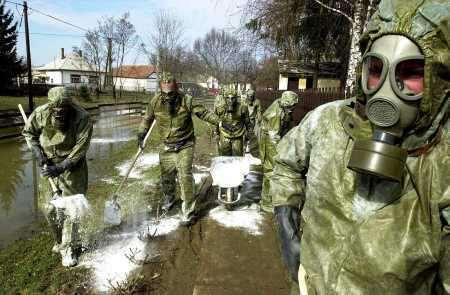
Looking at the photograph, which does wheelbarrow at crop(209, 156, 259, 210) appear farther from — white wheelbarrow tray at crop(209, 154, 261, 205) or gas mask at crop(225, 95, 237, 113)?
gas mask at crop(225, 95, 237, 113)

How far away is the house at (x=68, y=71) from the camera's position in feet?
220

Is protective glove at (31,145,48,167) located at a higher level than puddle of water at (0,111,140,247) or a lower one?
higher

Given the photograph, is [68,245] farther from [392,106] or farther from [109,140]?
[109,140]

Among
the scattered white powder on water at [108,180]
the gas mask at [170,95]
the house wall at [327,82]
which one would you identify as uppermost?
the house wall at [327,82]

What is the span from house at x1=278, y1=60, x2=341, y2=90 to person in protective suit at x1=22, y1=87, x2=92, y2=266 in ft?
45.7

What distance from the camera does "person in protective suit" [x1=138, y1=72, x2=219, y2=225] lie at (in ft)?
17.0

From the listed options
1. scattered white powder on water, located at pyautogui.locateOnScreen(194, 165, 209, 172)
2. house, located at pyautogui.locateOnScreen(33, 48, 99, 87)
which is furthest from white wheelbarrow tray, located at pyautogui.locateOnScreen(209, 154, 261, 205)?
house, located at pyautogui.locateOnScreen(33, 48, 99, 87)

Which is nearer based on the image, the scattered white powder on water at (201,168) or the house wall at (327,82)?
the scattered white powder on water at (201,168)

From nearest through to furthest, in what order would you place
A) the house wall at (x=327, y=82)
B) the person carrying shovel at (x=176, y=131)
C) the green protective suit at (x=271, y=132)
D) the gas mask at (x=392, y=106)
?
the gas mask at (x=392, y=106) < the person carrying shovel at (x=176, y=131) < the green protective suit at (x=271, y=132) < the house wall at (x=327, y=82)

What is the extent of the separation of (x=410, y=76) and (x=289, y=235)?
784 millimetres

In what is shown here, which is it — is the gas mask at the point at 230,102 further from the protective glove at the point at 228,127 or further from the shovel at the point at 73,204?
the shovel at the point at 73,204

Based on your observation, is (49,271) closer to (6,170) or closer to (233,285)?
(233,285)

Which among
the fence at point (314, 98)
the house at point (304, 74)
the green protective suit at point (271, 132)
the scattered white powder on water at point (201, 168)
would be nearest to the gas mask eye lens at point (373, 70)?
the green protective suit at point (271, 132)

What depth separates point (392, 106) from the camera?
3.61 feet
